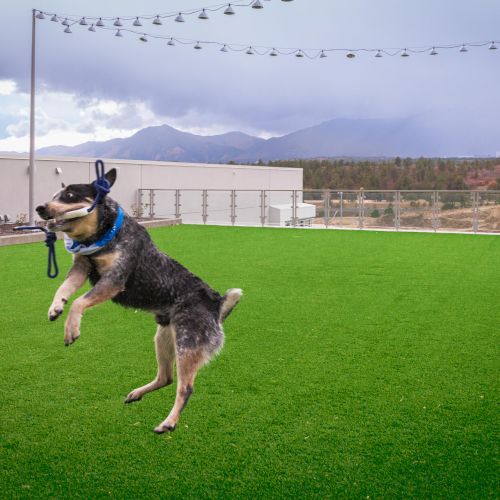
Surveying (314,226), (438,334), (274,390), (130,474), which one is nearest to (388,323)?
(438,334)

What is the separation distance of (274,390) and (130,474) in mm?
2031

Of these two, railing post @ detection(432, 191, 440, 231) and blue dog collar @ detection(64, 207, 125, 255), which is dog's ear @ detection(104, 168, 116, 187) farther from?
railing post @ detection(432, 191, 440, 231)

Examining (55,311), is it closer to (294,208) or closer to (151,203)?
(294,208)

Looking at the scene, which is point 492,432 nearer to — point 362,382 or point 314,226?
point 362,382

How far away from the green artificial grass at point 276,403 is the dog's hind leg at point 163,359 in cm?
111

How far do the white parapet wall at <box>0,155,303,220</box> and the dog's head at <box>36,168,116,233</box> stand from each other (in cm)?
1642

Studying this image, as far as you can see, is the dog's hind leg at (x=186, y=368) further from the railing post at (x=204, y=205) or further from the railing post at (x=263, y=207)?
the railing post at (x=204, y=205)

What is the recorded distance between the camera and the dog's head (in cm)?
218

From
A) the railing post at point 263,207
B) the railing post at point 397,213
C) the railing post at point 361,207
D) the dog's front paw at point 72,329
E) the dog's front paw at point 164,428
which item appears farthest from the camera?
the railing post at point 263,207

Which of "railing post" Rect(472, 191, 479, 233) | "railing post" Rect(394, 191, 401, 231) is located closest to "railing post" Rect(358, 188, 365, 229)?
"railing post" Rect(394, 191, 401, 231)

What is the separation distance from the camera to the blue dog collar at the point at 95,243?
2.30 m

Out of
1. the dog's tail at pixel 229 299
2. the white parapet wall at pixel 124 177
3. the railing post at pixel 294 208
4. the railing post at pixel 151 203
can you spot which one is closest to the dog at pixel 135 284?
the dog's tail at pixel 229 299

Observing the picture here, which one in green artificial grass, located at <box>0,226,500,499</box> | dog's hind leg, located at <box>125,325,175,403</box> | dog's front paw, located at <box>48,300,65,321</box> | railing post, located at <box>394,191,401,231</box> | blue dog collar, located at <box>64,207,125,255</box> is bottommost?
green artificial grass, located at <box>0,226,500,499</box>

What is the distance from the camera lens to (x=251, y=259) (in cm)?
1598
